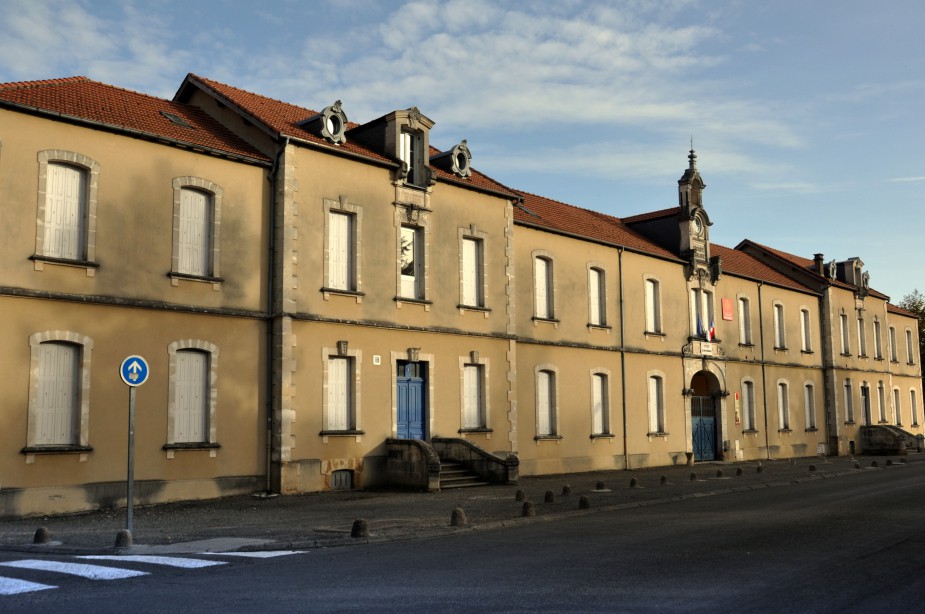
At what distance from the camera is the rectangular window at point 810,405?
141ft

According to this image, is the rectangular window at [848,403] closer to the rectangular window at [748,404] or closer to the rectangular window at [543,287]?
the rectangular window at [748,404]

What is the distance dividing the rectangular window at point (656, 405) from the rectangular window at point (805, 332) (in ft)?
45.6

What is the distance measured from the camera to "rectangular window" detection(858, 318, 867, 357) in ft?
158

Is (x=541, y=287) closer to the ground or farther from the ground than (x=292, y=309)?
farther from the ground

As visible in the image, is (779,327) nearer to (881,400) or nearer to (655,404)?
(655,404)

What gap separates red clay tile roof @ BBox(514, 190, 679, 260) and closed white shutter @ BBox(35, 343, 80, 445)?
14608 mm

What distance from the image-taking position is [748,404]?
38.4 metres

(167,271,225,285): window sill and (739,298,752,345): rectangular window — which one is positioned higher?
(739,298,752,345): rectangular window

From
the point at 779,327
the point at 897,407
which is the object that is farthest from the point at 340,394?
the point at 897,407

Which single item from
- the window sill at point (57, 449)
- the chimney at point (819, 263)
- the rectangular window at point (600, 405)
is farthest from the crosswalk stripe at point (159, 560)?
the chimney at point (819, 263)

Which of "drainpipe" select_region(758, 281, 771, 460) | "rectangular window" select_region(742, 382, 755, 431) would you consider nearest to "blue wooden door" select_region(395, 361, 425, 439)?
"rectangular window" select_region(742, 382, 755, 431)

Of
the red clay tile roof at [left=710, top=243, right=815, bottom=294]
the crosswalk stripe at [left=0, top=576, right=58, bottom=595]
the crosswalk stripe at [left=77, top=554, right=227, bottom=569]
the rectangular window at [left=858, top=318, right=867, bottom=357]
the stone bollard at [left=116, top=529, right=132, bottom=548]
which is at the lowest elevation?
the crosswalk stripe at [left=77, top=554, right=227, bottom=569]

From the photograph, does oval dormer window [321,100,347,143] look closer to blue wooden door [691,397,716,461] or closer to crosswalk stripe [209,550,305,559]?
crosswalk stripe [209,550,305,559]

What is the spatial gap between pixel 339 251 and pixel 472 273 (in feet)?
16.1
